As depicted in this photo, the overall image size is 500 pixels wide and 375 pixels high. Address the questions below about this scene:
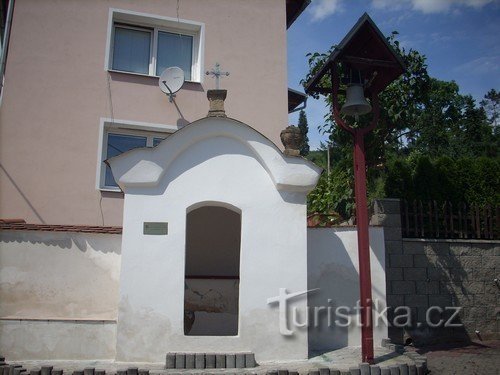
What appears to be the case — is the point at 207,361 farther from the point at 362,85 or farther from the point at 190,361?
the point at 362,85

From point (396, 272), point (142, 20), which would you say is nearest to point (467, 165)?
point (396, 272)

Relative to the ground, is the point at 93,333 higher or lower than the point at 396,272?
lower

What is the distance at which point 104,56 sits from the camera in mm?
10297

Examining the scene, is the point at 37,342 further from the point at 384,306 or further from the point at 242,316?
the point at 384,306

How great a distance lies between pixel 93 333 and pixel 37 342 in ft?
2.68

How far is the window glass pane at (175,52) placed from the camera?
431 inches

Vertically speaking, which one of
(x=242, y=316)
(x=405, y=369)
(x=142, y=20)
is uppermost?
(x=142, y=20)

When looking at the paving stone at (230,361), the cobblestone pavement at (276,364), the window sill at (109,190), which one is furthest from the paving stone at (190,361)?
the window sill at (109,190)

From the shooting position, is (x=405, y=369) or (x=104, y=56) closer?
(x=405, y=369)

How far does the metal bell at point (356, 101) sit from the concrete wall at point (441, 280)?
88.9 inches

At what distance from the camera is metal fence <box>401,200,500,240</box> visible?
30.3 ft

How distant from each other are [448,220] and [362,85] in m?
3.98

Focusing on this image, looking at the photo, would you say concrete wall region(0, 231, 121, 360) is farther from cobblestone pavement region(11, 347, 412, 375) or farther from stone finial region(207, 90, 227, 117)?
stone finial region(207, 90, 227, 117)

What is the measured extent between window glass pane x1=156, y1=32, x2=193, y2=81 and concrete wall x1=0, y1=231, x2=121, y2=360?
5107mm
